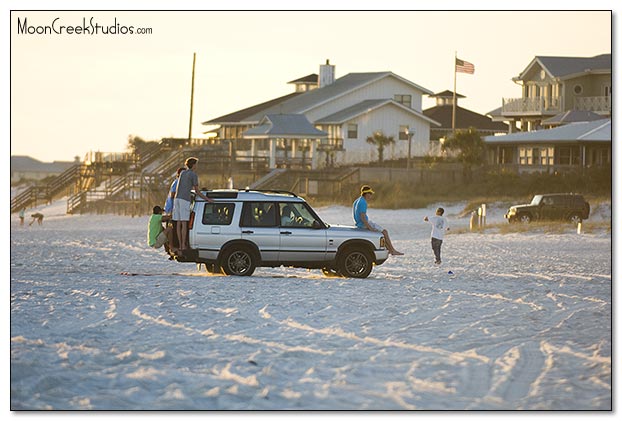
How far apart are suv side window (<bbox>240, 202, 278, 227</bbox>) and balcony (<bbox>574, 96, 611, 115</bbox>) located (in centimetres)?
4320

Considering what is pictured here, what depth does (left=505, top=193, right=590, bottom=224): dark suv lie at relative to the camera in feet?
158

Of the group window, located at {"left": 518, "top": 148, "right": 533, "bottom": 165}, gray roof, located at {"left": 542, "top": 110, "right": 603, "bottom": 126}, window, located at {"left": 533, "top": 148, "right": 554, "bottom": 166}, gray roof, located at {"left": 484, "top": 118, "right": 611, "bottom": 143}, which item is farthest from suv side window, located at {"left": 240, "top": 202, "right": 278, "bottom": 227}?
window, located at {"left": 518, "top": 148, "right": 533, "bottom": 165}

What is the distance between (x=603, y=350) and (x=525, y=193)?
41.7 metres

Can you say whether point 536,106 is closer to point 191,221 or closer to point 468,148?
point 468,148

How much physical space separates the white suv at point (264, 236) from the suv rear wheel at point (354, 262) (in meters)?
0.02

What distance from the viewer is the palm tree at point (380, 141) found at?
2822 inches

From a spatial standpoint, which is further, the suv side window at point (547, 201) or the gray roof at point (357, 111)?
the gray roof at point (357, 111)

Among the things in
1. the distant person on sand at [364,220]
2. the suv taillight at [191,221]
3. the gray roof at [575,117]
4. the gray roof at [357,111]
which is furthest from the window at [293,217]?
the gray roof at [357,111]

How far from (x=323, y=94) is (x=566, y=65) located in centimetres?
1852

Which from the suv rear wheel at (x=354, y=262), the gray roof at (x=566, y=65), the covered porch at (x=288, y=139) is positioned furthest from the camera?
the covered porch at (x=288, y=139)

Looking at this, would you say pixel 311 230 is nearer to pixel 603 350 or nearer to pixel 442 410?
pixel 603 350

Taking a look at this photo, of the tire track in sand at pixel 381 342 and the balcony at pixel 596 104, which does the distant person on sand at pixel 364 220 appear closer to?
the tire track in sand at pixel 381 342

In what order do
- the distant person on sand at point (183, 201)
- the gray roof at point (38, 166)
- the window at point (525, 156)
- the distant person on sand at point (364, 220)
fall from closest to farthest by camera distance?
1. the distant person on sand at point (183, 201)
2. the distant person on sand at point (364, 220)
3. the window at point (525, 156)
4. the gray roof at point (38, 166)

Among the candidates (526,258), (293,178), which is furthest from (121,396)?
(293,178)
